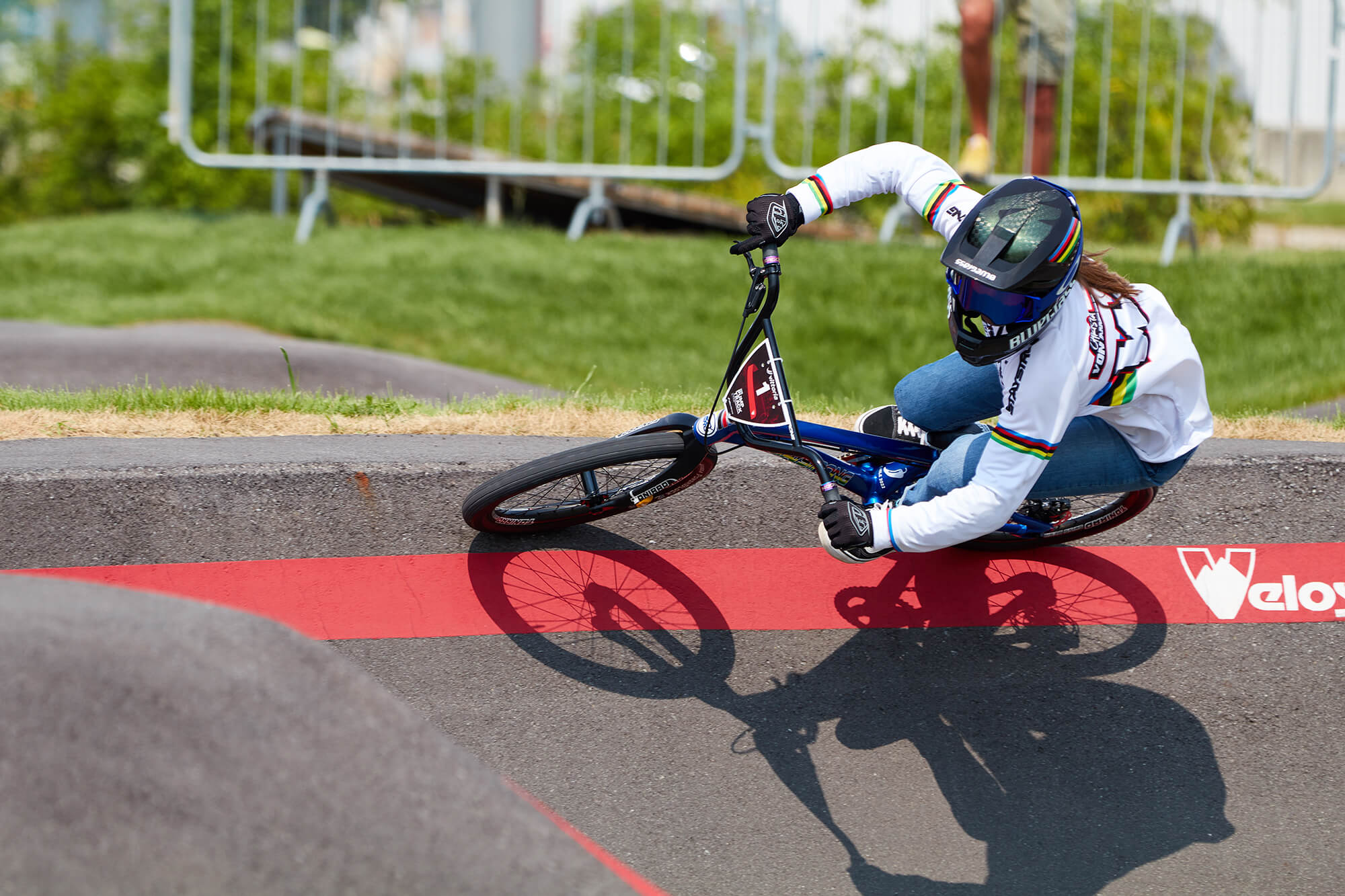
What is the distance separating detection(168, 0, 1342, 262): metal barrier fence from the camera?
7984mm

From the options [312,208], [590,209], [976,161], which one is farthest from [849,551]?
[312,208]

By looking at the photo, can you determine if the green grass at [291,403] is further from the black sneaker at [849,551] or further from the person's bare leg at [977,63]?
the person's bare leg at [977,63]

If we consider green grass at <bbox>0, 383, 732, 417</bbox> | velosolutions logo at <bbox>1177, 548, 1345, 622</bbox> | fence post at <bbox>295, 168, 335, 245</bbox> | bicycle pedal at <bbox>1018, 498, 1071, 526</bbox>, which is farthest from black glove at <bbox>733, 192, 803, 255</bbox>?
fence post at <bbox>295, 168, 335, 245</bbox>

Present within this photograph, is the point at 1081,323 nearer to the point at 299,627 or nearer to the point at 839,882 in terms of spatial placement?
the point at 839,882

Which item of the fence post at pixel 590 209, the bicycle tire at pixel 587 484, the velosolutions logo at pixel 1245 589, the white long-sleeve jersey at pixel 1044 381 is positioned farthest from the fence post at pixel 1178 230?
the bicycle tire at pixel 587 484

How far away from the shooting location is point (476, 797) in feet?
7.27

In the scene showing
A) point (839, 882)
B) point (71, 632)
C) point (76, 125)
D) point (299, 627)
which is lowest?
point (839, 882)

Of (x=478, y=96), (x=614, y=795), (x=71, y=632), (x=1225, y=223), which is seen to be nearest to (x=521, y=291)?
(x=478, y=96)

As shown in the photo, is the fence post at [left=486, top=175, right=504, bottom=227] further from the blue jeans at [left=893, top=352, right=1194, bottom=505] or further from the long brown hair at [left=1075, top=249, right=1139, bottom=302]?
the long brown hair at [left=1075, top=249, right=1139, bottom=302]

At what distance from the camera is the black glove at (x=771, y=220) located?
10.9ft

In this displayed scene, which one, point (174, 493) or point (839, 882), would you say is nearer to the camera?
point (839, 882)

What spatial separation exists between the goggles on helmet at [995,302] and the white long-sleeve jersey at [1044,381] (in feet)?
0.38

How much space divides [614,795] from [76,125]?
1363 cm

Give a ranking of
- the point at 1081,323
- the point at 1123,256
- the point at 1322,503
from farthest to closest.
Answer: the point at 1123,256, the point at 1322,503, the point at 1081,323
